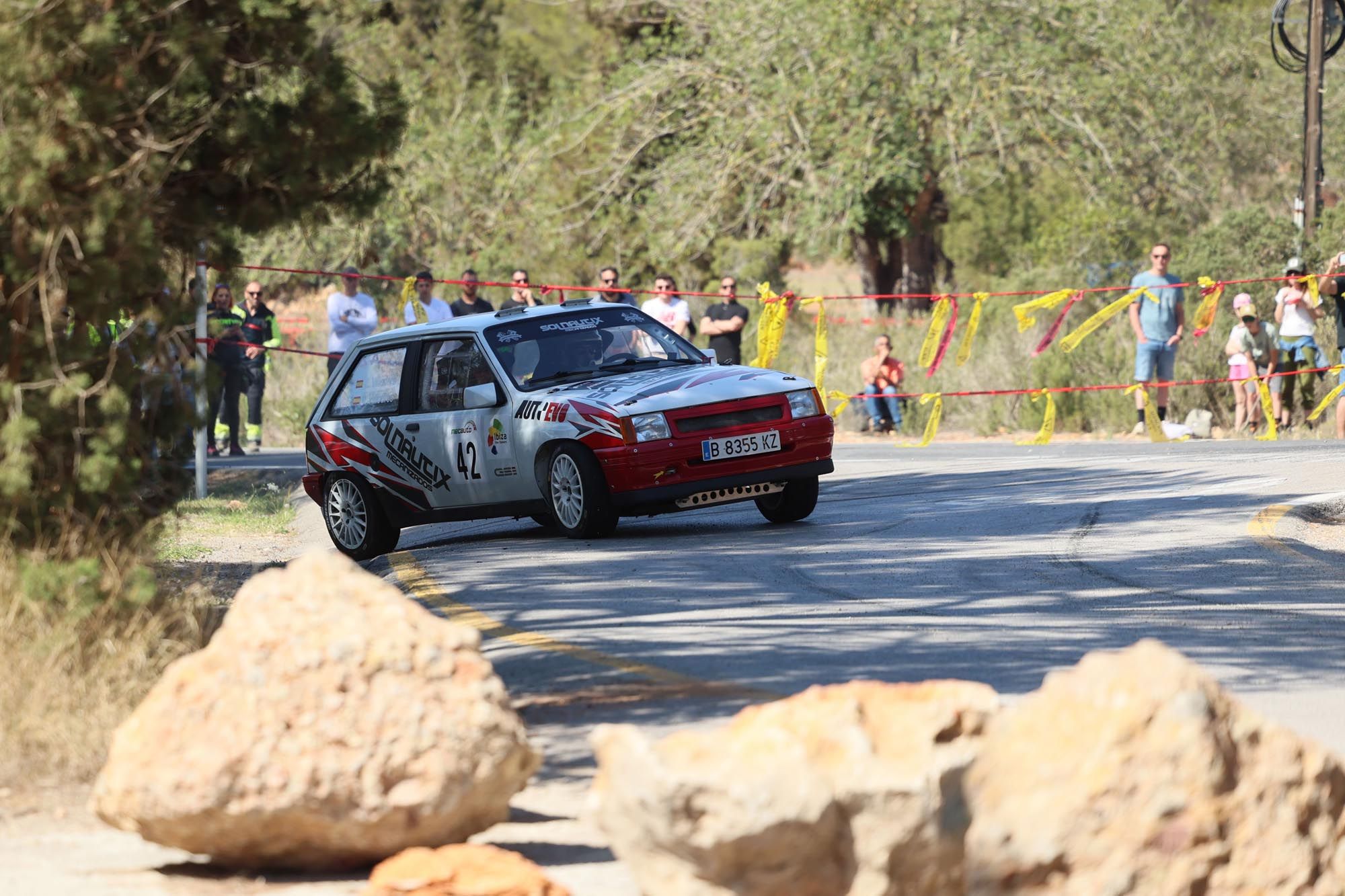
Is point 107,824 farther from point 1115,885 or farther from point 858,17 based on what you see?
point 858,17

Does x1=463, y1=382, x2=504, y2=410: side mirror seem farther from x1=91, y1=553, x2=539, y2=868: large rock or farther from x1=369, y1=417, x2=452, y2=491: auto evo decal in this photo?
x1=91, y1=553, x2=539, y2=868: large rock

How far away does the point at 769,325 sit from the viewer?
23.1 metres

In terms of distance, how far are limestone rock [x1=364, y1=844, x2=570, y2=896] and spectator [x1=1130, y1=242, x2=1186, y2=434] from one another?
1793 cm

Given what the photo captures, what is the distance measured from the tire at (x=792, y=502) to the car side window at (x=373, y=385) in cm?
279

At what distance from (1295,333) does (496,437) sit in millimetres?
11425

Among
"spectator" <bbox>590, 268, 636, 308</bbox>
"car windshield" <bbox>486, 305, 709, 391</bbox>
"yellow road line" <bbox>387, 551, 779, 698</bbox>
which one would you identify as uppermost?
"spectator" <bbox>590, 268, 636, 308</bbox>

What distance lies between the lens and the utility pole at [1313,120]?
88.2ft

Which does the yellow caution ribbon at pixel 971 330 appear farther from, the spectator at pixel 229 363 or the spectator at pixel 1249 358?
the spectator at pixel 229 363

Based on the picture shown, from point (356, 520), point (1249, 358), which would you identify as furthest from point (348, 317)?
point (1249, 358)

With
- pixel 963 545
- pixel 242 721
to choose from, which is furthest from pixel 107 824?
pixel 963 545

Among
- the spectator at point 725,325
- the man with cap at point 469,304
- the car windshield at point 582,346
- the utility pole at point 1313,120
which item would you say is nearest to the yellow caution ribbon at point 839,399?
the spectator at point 725,325

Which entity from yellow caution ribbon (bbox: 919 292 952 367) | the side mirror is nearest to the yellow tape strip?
yellow caution ribbon (bbox: 919 292 952 367)

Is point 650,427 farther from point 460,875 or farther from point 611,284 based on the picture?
point 611,284

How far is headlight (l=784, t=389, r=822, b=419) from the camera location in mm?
13930
